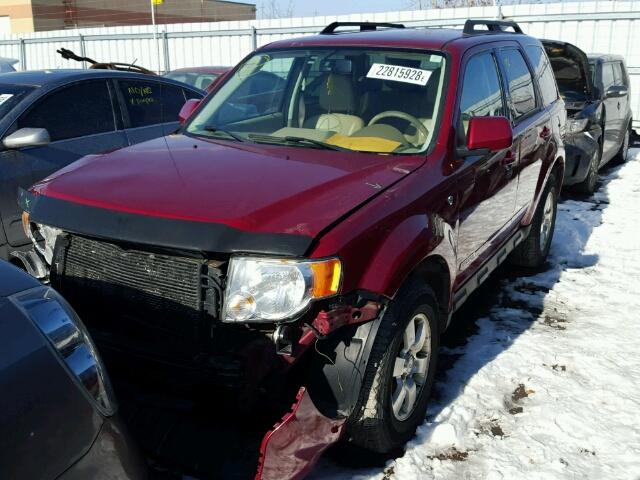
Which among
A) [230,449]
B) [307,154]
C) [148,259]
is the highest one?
[307,154]

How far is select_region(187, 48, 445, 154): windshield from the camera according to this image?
11.2 feet

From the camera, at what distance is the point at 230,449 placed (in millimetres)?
2342

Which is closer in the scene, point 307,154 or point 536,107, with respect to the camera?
point 307,154

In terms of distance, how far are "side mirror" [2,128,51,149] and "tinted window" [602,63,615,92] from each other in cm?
732

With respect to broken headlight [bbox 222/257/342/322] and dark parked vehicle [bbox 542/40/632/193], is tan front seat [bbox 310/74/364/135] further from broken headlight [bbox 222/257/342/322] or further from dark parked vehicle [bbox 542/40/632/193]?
dark parked vehicle [bbox 542/40/632/193]

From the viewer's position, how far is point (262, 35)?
16719 mm

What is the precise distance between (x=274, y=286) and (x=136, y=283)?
608 mm

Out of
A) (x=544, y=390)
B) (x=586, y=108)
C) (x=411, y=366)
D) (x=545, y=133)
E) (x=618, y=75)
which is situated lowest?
(x=544, y=390)

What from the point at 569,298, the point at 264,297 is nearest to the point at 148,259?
the point at 264,297

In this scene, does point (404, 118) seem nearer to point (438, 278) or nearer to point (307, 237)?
point (438, 278)

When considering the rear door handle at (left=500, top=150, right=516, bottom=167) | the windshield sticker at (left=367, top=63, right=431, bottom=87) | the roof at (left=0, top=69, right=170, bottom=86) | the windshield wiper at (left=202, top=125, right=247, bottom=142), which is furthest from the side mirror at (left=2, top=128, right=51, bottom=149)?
the rear door handle at (left=500, top=150, right=516, bottom=167)

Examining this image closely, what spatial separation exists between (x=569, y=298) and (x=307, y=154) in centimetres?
278

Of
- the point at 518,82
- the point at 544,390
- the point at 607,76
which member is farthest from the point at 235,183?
the point at 607,76

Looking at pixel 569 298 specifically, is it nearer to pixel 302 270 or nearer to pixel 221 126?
pixel 221 126
